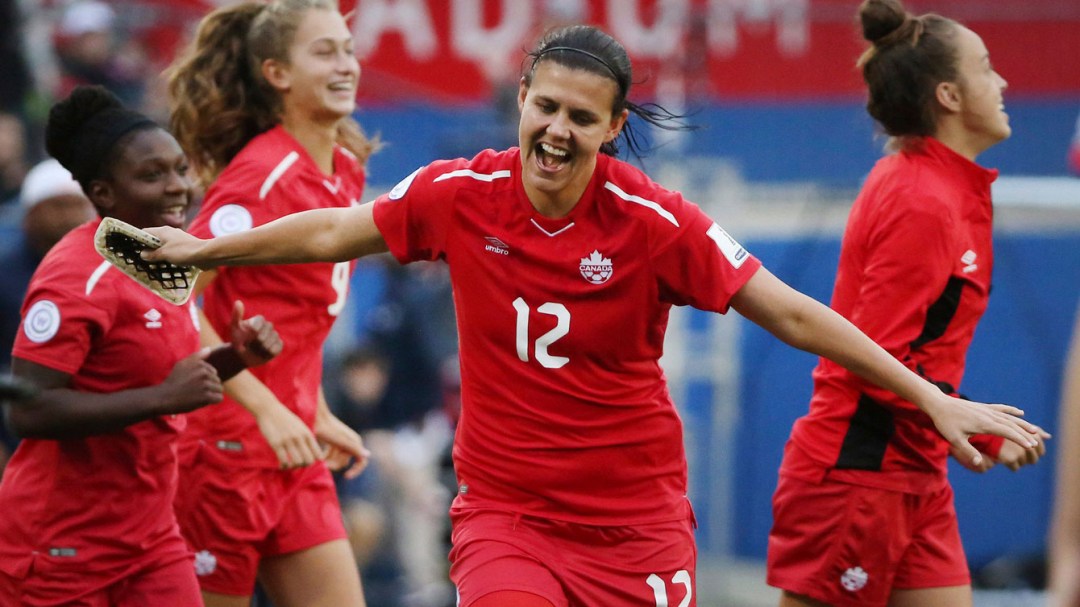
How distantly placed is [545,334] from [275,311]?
133 cm

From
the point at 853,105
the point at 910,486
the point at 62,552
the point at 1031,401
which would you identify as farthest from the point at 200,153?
the point at 853,105

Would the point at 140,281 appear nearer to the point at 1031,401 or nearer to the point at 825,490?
the point at 825,490

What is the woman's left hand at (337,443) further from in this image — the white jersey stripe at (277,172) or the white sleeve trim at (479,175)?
the white sleeve trim at (479,175)

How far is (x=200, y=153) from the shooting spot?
5.39m

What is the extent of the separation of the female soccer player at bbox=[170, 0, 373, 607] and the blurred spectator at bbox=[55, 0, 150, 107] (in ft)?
16.5

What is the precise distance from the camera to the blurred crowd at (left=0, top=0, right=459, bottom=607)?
9047 mm

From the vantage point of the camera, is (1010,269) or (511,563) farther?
(1010,269)

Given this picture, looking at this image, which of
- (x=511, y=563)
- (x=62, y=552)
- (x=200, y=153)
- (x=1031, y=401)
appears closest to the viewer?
(x=511, y=563)

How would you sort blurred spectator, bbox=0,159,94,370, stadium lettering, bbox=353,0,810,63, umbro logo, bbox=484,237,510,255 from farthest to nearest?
stadium lettering, bbox=353,0,810,63 → blurred spectator, bbox=0,159,94,370 → umbro logo, bbox=484,237,510,255

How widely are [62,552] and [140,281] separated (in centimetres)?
81

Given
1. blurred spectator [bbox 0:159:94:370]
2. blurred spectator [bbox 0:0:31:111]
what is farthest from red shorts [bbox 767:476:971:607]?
blurred spectator [bbox 0:0:31:111]

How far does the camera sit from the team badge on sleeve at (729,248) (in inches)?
154

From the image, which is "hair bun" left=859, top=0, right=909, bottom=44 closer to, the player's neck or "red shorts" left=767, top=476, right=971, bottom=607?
"red shorts" left=767, top=476, right=971, bottom=607

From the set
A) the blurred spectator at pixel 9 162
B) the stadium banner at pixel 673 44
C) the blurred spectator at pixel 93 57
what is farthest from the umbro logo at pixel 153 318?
the stadium banner at pixel 673 44
